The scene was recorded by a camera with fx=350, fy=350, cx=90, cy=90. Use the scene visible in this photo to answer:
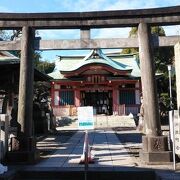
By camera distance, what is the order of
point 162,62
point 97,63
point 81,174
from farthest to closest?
point 162,62 < point 97,63 < point 81,174

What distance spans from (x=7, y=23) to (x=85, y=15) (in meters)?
2.43

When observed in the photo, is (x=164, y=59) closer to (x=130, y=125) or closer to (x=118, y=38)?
(x=130, y=125)

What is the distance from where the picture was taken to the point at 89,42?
11008mm

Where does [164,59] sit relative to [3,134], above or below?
above

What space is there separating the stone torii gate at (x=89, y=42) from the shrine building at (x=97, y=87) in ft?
79.9

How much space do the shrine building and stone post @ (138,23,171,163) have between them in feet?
80.1

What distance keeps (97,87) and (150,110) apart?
27228 mm

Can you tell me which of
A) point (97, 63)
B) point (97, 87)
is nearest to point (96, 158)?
point (97, 63)

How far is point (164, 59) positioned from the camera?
43.2m

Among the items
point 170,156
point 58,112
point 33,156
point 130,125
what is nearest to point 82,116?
point 33,156

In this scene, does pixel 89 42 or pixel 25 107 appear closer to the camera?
pixel 25 107

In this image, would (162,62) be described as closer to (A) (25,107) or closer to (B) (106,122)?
(B) (106,122)

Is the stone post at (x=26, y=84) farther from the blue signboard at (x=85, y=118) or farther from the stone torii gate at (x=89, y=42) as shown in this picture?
the blue signboard at (x=85, y=118)

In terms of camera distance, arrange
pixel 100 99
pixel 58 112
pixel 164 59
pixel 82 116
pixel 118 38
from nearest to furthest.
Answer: pixel 82 116 < pixel 118 38 < pixel 58 112 < pixel 100 99 < pixel 164 59
